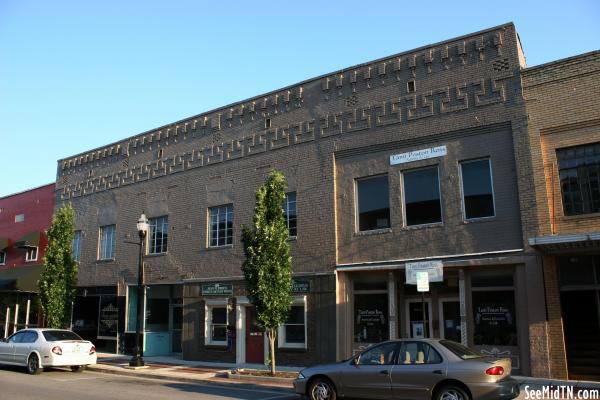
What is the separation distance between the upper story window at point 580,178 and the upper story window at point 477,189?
187 cm

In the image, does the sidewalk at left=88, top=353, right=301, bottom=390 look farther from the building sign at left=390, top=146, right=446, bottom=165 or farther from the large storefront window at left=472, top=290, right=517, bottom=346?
the building sign at left=390, top=146, right=446, bottom=165

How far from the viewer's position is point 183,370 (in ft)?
59.3

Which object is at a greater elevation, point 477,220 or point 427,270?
point 477,220

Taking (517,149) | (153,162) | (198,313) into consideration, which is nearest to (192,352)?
(198,313)

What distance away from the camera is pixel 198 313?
68.9 ft

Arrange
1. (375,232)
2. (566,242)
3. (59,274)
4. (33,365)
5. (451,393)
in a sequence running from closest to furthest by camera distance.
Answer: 1. (451,393)
2. (566,242)
3. (33,365)
4. (375,232)
5. (59,274)

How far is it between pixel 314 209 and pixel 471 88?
6.37m

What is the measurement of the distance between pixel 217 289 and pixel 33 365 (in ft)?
21.4

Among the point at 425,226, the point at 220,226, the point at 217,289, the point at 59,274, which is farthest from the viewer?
the point at 59,274

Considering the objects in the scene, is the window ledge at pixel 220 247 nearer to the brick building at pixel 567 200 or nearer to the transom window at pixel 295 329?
the transom window at pixel 295 329

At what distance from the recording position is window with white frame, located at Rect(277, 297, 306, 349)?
1811cm

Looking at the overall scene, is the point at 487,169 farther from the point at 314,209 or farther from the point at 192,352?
the point at 192,352

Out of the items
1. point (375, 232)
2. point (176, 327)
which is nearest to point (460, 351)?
point (375, 232)

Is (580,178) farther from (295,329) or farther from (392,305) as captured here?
(295,329)
